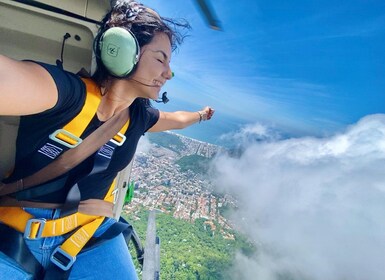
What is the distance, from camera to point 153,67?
38.6 inches

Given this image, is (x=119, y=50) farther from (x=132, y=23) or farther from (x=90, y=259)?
(x=90, y=259)

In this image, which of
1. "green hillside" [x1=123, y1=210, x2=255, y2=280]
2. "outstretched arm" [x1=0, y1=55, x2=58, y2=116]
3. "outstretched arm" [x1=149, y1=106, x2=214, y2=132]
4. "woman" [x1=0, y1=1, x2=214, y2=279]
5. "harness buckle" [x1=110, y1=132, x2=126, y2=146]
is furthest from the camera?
"green hillside" [x1=123, y1=210, x2=255, y2=280]

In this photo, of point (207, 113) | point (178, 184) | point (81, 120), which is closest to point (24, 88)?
point (81, 120)

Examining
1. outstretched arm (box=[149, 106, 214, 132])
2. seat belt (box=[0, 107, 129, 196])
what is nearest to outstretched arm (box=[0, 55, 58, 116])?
seat belt (box=[0, 107, 129, 196])

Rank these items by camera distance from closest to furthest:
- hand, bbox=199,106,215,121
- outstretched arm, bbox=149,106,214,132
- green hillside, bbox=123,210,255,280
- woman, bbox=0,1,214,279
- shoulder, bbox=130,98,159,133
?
1. woman, bbox=0,1,214,279
2. shoulder, bbox=130,98,159,133
3. outstretched arm, bbox=149,106,214,132
4. hand, bbox=199,106,215,121
5. green hillside, bbox=123,210,255,280

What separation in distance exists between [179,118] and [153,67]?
2.19 ft

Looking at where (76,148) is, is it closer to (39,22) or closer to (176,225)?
(39,22)

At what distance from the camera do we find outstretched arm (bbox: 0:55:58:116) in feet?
1.83

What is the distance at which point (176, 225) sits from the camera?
21.7 m

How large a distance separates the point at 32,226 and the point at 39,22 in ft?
2.72

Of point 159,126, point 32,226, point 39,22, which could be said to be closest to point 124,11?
point 39,22

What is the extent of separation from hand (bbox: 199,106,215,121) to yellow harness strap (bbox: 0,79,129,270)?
89 centimetres

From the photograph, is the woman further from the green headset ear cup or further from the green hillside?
the green hillside

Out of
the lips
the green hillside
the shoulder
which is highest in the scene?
the lips
